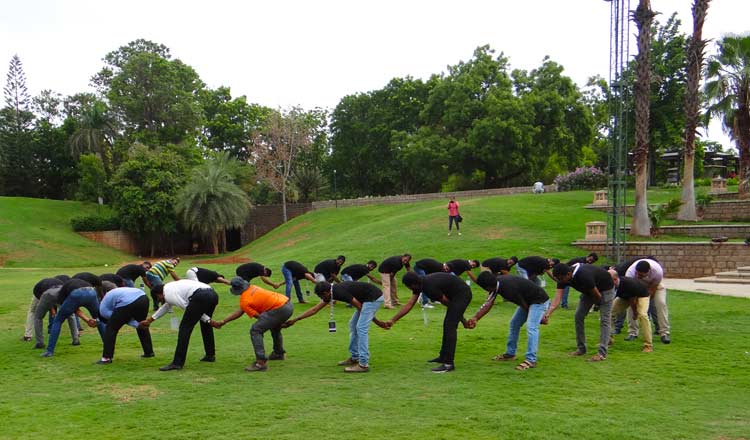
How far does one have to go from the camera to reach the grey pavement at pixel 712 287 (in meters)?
17.1

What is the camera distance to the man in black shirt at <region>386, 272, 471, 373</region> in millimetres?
9320

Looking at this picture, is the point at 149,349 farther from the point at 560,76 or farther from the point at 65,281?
the point at 560,76

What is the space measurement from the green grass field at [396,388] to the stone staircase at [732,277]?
17.2ft

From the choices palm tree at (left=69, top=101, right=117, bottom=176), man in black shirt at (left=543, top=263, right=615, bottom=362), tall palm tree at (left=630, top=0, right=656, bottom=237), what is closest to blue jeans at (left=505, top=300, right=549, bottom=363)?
man in black shirt at (left=543, top=263, right=615, bottom=362)

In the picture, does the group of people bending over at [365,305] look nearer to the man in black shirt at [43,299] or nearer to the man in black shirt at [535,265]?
the man in black shirt at [43,299]

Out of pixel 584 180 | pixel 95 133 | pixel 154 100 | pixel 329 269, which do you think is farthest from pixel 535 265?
pixel 95 133

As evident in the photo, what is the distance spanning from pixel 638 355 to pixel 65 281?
10.7m

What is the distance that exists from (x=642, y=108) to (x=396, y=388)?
20423mm

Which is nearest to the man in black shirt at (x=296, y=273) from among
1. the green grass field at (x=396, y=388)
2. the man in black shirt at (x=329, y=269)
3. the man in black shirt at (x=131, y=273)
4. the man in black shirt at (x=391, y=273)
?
the man in black shirt at (x=329, y=269)

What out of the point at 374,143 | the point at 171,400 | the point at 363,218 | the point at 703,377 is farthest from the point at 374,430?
the point at 374,143

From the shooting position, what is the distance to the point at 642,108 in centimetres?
2448

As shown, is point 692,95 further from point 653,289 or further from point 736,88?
point 653,289

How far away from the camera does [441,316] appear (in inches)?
597

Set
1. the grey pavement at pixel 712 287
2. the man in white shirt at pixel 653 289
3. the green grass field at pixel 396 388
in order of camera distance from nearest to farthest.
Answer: the green grass field at pixel 396 388
the man in white shirt at pixel 653 289
the grey pavement at pixel 712 287
